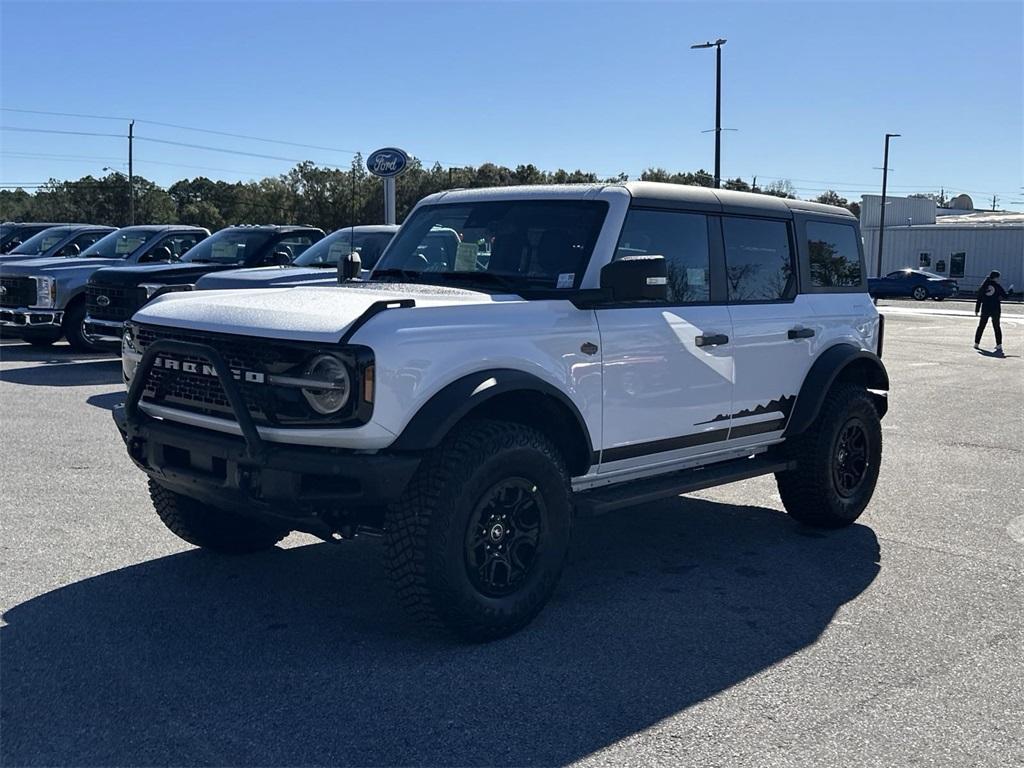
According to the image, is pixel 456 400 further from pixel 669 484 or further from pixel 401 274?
pixel 401 274

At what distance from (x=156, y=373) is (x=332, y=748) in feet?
6.61

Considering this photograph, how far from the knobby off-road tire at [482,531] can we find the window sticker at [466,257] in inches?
49.8

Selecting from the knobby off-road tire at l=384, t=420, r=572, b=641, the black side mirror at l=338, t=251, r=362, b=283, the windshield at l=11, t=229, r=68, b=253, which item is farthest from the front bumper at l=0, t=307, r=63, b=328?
the knobby off-road tire at l=384, t=420, r=572, b=641

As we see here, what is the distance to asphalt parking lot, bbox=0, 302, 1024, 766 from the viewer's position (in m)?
3.65

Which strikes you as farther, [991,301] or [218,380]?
[991,301]

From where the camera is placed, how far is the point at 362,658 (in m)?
4.36

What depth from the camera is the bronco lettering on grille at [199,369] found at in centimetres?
439

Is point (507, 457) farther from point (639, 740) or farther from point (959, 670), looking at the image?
point (959, 670)

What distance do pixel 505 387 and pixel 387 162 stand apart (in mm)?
11807

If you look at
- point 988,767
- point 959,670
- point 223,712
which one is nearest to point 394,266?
point 223,712

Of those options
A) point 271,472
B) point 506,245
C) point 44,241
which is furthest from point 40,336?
point 271,472

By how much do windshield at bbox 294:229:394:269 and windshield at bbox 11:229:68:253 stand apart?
31.6ft

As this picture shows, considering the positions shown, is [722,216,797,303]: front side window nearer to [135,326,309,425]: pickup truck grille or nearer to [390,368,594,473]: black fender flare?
[390,368,594,473]: black fender flare

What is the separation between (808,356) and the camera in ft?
21.3
